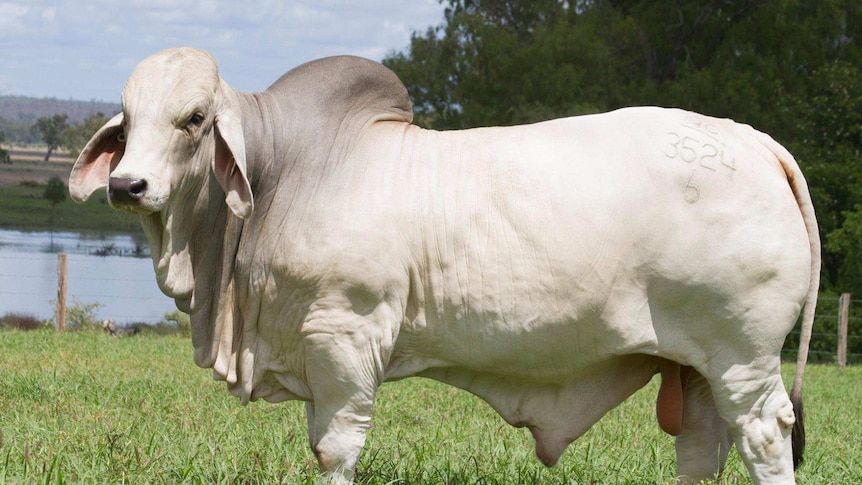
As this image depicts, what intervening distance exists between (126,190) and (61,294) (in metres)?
10.5

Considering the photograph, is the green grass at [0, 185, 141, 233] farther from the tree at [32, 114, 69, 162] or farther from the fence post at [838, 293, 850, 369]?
the fence post at [838, 293, 850, 369]

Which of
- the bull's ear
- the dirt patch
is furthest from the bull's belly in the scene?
the dirt patch

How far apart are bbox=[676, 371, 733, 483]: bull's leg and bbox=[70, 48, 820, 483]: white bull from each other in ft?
0.97

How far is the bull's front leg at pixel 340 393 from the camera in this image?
11.5 ft

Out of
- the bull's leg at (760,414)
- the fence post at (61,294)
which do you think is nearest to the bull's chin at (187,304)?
the bull's leg at (760,414)

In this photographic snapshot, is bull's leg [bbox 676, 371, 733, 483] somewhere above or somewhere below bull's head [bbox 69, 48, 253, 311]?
below

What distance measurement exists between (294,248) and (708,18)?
A: 2219cm

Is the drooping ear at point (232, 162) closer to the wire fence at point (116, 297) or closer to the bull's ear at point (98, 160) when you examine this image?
the bull's ear at point (98, 160)

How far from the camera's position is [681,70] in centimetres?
2338

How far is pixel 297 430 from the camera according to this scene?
5.56 m

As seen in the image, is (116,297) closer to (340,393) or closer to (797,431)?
(340,393)

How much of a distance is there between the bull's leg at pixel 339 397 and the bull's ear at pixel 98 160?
3.00 ft

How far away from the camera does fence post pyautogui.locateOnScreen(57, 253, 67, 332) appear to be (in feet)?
41.9

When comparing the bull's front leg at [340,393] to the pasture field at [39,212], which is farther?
the pasture field at [39,212]
